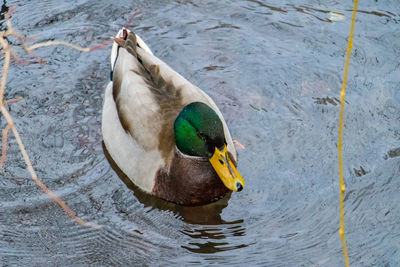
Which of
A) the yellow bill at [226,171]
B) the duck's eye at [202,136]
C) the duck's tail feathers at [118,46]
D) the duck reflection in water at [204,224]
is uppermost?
the duck's tail feathers at [118,46]

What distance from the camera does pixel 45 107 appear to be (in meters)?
6.55

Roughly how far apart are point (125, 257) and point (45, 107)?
2110 millimetres

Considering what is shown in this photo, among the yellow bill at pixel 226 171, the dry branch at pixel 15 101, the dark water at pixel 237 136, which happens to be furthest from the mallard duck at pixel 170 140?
the dry branch at pixel 15 101

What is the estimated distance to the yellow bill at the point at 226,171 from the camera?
5152 millimetres

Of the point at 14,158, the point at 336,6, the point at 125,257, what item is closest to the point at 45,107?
the point at 14,158

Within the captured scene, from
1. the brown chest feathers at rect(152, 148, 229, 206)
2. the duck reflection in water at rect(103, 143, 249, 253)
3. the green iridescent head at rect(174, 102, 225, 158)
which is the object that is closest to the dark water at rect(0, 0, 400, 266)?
the duck reflection in water at rect(103, 143, 249, 253)

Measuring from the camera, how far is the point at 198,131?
17.5 feet

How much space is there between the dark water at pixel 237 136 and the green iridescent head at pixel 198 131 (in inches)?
22.0

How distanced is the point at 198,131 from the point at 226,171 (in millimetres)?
399

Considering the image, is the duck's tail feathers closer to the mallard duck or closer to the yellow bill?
the mallard duck

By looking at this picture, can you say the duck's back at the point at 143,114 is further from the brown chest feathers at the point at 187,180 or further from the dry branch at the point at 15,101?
the dry branch at the point at 15,101

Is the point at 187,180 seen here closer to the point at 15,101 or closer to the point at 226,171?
the point at 226,171

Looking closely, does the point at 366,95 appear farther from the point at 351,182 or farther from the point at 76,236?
the point at 76,236

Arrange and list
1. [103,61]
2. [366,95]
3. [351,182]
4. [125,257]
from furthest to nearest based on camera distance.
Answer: [103,61] < [366,95] < [351,182] < [125,257]
